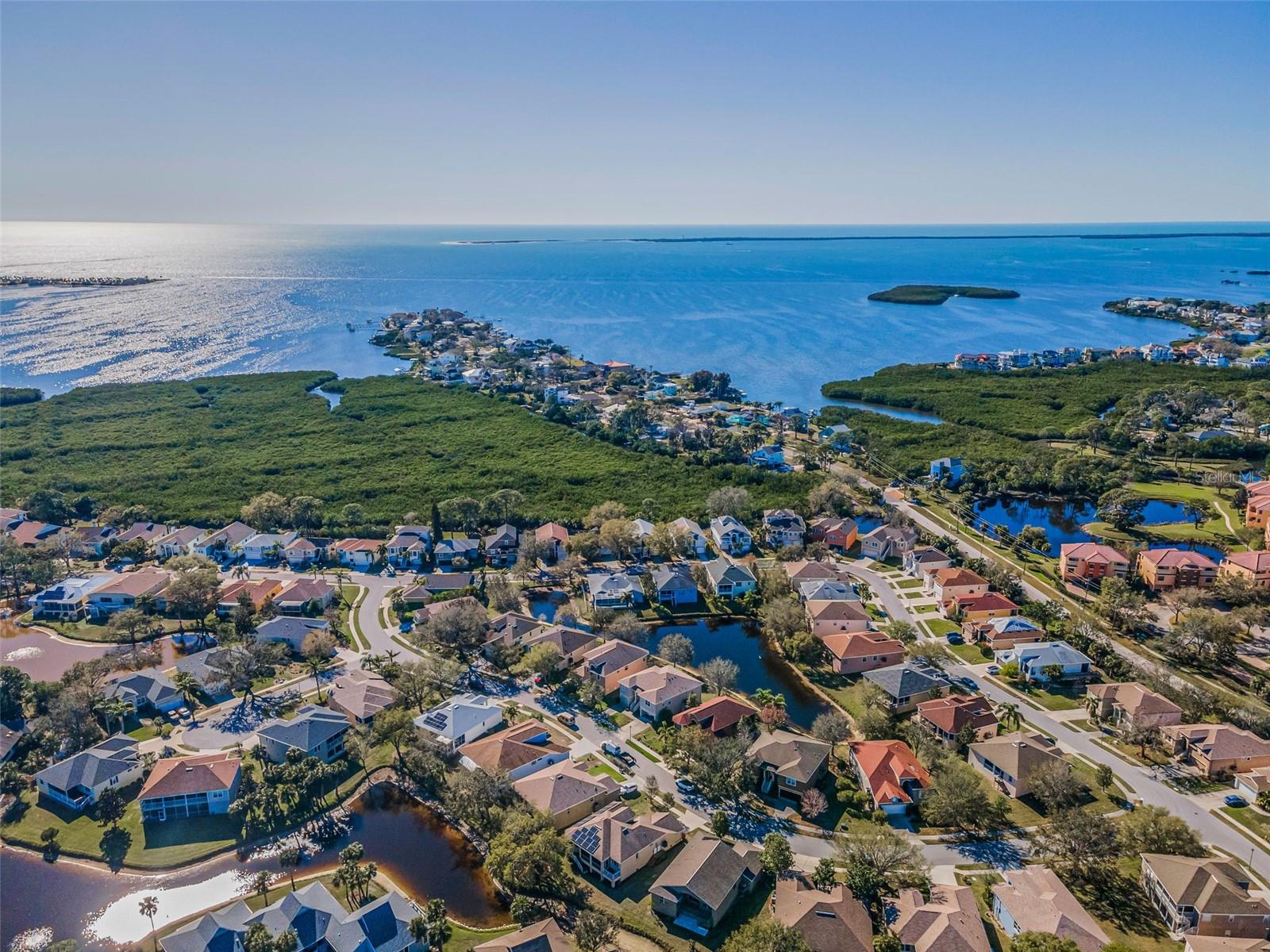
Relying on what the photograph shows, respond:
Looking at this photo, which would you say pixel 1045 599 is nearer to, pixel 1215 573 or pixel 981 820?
pixel 1215 573

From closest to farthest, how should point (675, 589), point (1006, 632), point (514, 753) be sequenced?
point (514, 753)
point (1006, 632)
point (675, 589)

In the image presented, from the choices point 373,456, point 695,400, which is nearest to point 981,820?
point 373,456

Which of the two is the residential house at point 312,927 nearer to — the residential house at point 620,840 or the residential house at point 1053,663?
the residential house at point 620,840

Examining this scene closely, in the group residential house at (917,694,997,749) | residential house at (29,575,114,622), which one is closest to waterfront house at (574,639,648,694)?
residential house at (917,694,997,749)

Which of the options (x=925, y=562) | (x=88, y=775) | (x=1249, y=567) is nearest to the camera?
(x=88, y=775)

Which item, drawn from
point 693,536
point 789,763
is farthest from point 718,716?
point 693,536

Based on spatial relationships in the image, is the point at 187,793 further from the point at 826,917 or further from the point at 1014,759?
the point at 1014,759

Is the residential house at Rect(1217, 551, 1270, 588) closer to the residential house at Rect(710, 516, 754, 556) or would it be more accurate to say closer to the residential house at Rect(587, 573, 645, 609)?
the residential house at Rect(710, 516, 754, 556)

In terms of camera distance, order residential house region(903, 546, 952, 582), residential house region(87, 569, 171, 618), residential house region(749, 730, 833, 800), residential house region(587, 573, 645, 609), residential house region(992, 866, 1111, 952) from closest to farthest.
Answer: residential house region(992, 866, 1111, 952), residential house region(749, 730, 833, 800), residential house region(87, 569, 171, 618), residential house region(587, 573, 645, 609), residential house region(903, 546, 952, 582)
